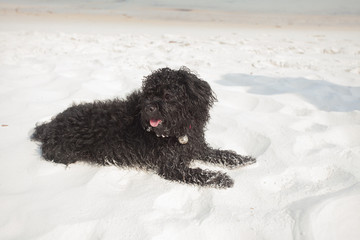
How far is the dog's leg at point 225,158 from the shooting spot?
288 centimetres

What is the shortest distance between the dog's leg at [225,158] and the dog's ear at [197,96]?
41 cm

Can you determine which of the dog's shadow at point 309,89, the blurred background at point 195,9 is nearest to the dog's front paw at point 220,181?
the dog's shadow at point 309,89

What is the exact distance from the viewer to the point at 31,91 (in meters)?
4.51

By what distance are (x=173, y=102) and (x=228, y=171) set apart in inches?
35.5

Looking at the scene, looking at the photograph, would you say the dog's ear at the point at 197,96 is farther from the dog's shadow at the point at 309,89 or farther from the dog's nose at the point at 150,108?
the dog's shadow at the point at 309,89

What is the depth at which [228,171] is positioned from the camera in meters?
2.84

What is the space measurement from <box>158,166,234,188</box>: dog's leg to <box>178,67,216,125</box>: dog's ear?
49cm

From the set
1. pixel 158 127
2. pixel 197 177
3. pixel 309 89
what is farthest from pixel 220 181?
pixel 309 89

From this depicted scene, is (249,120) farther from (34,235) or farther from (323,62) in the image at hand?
(323,62)

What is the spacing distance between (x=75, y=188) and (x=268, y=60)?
219 inches

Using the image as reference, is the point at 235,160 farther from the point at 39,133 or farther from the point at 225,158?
the point at 39,133

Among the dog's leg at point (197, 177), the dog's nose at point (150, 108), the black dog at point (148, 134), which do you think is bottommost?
the dog's leg at point (197, 177)

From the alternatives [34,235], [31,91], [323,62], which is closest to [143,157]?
[34,235]

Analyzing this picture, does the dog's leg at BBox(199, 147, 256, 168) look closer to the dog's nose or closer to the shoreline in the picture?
the dog's nose
